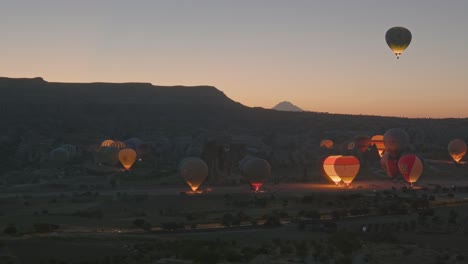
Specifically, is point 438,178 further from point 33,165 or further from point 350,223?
point 33,165

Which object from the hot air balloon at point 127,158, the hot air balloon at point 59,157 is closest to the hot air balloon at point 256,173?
the hot air balloon at point 127,158

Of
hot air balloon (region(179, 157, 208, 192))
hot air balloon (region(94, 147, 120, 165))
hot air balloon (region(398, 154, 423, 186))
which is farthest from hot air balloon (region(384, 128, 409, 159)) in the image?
hot air balloon (region(94, 147, 120, 165))

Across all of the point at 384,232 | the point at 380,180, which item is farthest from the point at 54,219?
the point at 380,180

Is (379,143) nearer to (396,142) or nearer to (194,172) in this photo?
(396,142)

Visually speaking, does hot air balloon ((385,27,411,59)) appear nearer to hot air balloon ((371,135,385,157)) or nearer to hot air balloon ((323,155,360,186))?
hot air balloon ((323,155,360,186))

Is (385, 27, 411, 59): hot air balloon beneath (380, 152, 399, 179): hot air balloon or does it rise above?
above

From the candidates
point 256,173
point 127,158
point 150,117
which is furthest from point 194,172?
point 150,117

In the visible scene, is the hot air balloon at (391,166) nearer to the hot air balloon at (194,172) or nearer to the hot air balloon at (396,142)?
the hot air balloon at (396,142)
